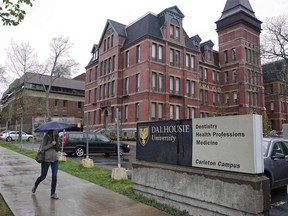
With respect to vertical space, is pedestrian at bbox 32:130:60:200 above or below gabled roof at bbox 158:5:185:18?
below

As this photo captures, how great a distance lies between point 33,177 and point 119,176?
11.5 feet

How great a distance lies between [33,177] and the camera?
10633 mm

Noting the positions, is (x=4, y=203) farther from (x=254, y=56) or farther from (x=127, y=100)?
(x=254, y=56)

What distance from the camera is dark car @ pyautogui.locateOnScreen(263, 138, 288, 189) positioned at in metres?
7.71


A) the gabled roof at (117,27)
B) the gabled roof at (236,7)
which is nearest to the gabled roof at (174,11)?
the gabled roof at (117,27)

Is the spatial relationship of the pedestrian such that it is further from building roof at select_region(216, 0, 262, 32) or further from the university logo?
building roof at select_region(216, 0, 262, 32)

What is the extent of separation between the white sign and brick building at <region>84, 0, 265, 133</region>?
2778 cm

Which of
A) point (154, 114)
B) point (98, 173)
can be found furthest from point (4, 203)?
point (154, 114)

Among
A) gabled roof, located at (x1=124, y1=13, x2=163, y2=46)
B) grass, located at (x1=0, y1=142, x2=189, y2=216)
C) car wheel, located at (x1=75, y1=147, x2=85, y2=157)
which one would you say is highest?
gabled roof, located at (x1=124, y1=13, x2=163, y2=46)

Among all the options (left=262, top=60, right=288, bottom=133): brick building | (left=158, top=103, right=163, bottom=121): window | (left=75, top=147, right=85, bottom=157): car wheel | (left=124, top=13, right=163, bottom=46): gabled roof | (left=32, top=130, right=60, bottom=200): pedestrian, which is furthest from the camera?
(left=262, top=60, right=288, bottom=133): brick building

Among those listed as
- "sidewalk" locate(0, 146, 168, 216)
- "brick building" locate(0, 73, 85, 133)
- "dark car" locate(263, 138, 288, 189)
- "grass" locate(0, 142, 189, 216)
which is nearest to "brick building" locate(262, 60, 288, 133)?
"brick building" locate(0, 73, 85, 133)

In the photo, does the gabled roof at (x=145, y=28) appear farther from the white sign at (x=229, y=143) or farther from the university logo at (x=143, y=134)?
the white sign at (x=229, y=143)

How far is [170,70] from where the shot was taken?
36.9m

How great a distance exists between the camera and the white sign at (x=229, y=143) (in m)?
4.88
